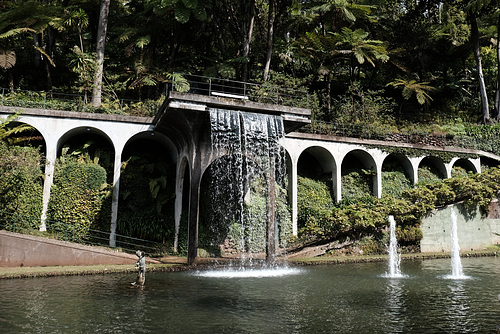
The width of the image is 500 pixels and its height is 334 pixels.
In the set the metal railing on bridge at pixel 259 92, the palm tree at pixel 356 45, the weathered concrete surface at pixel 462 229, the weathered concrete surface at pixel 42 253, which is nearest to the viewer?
the weathered concrete surface at pixel 42 253

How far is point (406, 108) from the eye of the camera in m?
35.1

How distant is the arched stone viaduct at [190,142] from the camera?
15.3 m

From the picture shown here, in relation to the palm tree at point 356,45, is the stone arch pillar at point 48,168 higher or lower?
lower

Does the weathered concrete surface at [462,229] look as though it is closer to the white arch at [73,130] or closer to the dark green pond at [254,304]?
the dark green pond at [254,304]

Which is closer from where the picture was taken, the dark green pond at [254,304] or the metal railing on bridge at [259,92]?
the dark green pond at [254,304]

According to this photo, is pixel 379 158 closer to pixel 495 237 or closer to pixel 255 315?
pixel 495 237

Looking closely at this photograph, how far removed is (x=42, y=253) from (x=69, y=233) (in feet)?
11.3

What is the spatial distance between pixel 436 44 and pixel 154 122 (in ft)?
89.5

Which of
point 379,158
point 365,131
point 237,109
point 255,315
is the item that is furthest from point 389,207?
point 255,315

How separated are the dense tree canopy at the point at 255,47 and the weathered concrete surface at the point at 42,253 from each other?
34.2 ft

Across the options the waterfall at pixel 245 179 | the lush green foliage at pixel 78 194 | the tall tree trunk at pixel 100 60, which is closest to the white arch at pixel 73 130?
the lush green foliage at pixel 78 194

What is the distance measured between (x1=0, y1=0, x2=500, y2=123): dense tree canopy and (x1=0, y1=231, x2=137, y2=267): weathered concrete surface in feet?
34.2

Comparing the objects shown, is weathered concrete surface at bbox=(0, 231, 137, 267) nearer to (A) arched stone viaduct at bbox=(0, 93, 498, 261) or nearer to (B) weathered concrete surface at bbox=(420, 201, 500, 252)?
(A) arched stone viaduct at bbox=(0, 93, 498, 261)

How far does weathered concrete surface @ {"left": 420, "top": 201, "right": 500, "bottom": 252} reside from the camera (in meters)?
20.4
